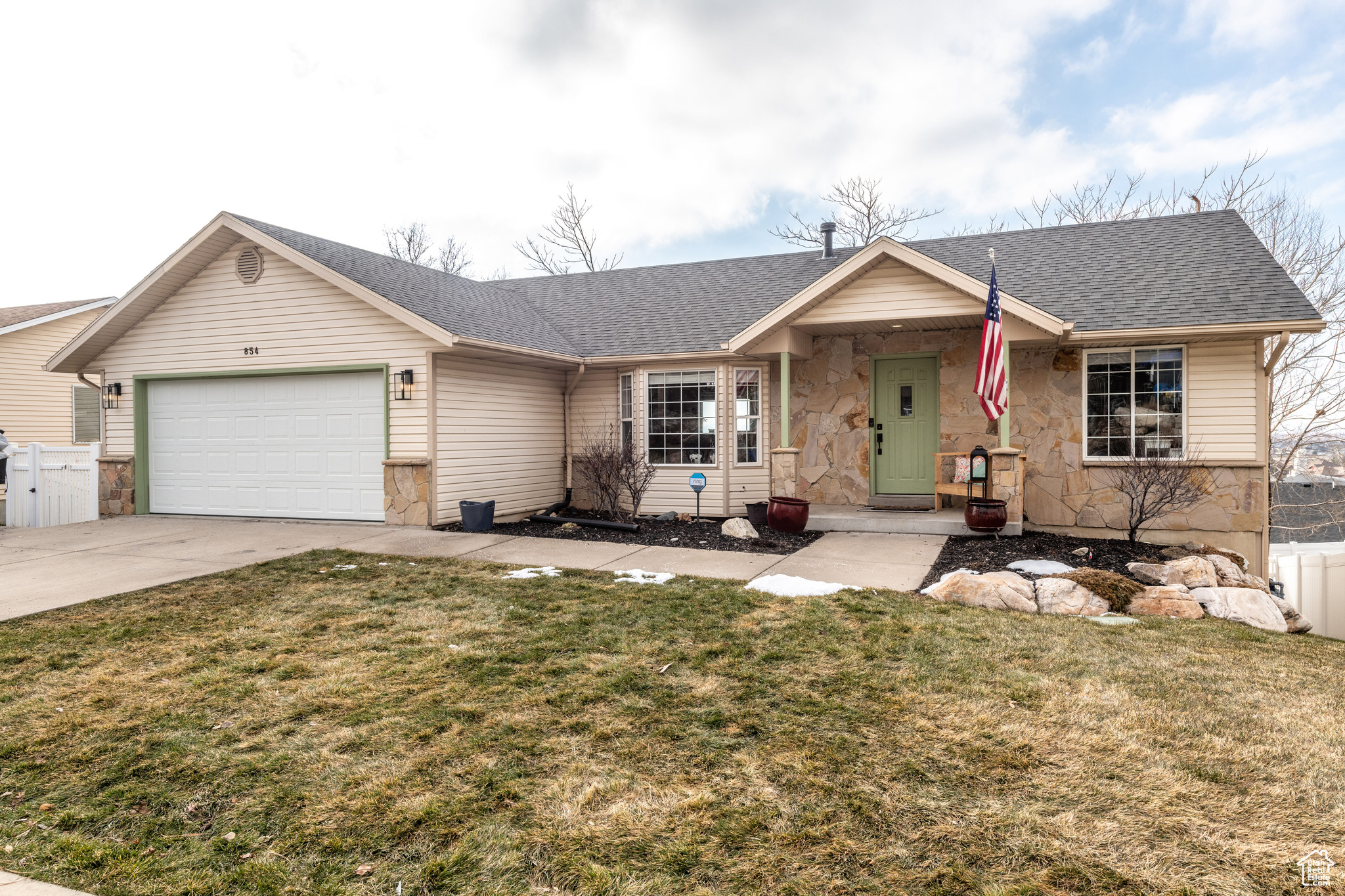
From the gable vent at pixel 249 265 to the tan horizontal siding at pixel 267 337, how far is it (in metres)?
0.09

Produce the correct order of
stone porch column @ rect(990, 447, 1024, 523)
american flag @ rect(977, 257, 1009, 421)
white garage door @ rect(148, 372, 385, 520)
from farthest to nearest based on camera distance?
white garage door @ rect(148, 372, 385, 520)
stone porch column @ rect(990, 447, 1024, 523)
american flag @ rect(977, 257, 1009, 421)

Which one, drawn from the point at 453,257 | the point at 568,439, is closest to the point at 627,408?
the point at 568,439

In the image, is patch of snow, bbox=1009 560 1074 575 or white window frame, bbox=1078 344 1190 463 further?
white window frame, bbox=1078 344 1190 463

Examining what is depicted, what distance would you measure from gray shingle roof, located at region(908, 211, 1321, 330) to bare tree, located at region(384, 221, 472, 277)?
2200 cm

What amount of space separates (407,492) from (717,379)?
4927mm

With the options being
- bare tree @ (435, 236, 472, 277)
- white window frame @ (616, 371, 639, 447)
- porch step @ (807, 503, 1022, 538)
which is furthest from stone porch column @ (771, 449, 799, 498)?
bare tree @ (435, 236, 472, 277)

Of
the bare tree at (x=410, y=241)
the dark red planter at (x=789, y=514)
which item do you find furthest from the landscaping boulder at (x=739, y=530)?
the bare tree at (x=410, y=241)

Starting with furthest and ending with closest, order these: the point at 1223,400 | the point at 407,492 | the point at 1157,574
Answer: the point at 407,492 → the point at 1223,400 → the point at 1157,574

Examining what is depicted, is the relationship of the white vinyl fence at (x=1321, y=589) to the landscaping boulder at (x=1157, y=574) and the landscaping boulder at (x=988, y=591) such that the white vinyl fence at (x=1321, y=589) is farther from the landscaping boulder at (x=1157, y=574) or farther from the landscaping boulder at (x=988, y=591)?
the landscaping boulder at (x=988, y=591)

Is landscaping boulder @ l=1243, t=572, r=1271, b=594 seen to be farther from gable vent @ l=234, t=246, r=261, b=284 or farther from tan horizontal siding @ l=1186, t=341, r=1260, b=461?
gable vent @ l=234, t=246, r=261, b=284

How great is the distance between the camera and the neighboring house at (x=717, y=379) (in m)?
9.58

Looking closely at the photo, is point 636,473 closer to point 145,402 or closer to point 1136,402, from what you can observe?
point 1136,402

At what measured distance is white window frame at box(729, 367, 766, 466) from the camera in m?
11.5

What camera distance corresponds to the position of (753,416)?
1163cm
